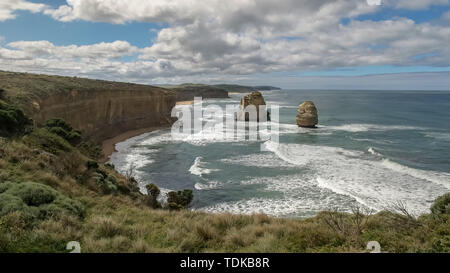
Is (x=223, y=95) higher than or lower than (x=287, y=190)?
higher

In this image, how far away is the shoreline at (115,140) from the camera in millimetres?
30766

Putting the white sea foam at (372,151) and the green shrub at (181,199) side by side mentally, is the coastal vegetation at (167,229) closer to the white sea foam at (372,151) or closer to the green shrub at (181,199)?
the green shrub at (181,199)

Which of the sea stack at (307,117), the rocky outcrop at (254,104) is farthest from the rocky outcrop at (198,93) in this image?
the sea stack at (307,117)

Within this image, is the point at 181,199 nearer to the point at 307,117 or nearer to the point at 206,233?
the point at 206,233

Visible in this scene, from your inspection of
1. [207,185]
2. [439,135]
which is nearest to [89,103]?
[207,185]

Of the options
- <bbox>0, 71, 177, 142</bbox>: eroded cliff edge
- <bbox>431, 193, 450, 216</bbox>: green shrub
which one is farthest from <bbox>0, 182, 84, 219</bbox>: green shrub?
<bbox>0, 71, 177, 142</bbox>: eroded cliff edge

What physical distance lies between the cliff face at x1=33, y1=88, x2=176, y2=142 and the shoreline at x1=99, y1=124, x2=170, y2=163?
697 mm

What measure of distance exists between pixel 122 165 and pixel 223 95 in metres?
139

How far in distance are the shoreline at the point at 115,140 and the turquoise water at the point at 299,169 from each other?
1.02m

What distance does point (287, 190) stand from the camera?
19453 millimetres

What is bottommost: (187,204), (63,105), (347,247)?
(187,204)

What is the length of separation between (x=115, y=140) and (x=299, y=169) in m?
26.0
